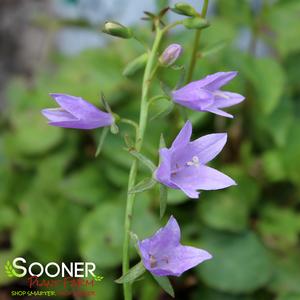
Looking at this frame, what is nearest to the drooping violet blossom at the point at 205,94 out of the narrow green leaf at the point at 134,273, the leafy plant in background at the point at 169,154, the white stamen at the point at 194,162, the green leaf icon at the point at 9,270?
the leafy plant in background at the point at 169,154

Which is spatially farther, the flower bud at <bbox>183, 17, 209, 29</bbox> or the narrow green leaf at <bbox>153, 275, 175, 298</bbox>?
the flower bud at <bbox>183, 17, 209, 29</bbox>

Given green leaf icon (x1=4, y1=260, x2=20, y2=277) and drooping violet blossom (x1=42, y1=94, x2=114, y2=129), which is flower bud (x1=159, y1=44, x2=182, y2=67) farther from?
green leaf icon (x1=4, y1=260, x2=20, y2=277)

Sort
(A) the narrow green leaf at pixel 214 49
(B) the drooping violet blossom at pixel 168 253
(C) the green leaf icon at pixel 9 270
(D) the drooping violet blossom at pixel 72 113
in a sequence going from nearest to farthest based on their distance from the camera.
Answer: (B) the drooping violet blossom at pixel 168 253 < (D) the drooping violet blossom at pixel 72 113 < (A) the narrow green leaf at pixel 214 49 < (C) the green leaf icon at pixel 9 270

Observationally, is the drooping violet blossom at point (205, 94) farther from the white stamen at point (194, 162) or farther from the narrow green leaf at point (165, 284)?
the narrow green leaf at point (165, 284)

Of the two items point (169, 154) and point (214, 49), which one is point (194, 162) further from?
point (214, 49)

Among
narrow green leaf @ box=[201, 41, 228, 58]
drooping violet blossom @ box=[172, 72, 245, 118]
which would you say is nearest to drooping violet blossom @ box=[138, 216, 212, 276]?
drooping violet blossom @ box=[172, 72, 245, 118]

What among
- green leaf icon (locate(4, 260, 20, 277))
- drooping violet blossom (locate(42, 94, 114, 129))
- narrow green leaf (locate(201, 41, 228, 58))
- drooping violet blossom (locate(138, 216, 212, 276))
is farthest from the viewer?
green leaf icon (locate(4, 260, 20, 277))

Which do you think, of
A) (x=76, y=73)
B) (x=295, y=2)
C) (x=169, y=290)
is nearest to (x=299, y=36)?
(x=295, y=2)
